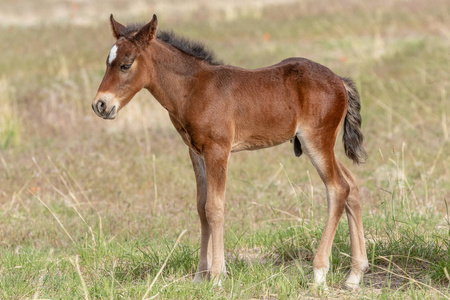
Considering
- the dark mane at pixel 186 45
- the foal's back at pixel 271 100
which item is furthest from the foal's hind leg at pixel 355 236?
the dark mane at pixel 186 45

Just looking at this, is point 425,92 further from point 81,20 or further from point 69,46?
point 81,20

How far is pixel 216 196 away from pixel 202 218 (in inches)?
18.9

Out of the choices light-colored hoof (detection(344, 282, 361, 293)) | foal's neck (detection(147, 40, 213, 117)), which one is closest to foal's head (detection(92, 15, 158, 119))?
foal's neck (detection(147, 40, 213, 117))

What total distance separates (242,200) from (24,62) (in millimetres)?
12437

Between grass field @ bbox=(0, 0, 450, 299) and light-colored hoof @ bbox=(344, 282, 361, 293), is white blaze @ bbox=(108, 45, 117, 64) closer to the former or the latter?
grass field @ bbox=(0, 0, 450, 299)

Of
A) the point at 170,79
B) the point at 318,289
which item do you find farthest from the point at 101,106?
the point at 318,289

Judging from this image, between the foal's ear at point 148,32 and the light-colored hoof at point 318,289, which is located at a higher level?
the foal's ear at point 148,32

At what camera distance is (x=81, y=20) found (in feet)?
87.8

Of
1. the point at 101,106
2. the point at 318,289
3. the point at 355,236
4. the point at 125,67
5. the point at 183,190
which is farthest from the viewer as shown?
the point at 183,190

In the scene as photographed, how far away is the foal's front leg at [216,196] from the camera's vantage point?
506 centimetres

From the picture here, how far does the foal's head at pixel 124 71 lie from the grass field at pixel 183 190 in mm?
1224

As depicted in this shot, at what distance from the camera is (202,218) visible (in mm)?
5547

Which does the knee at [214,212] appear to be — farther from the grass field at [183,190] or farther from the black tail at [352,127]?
the black tail at [352,127]

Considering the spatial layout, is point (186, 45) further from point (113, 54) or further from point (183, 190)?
point (183, 190)
